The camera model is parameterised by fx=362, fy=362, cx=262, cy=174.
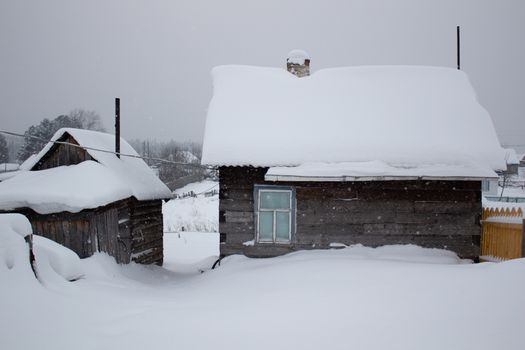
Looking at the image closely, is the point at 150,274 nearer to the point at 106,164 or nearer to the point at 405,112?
the point at 106,164

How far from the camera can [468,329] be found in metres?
4.20

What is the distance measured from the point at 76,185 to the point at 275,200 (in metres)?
5.55

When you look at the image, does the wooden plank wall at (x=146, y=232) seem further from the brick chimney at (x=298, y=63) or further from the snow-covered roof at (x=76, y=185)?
the brick chimney at (x=298, y=63)

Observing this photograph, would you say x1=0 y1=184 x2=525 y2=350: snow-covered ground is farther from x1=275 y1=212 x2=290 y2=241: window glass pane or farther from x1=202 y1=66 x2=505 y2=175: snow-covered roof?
x1=202 y1=66 x2=505 y2=175: snow-covered roof

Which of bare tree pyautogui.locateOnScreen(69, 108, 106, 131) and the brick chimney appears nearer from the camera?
the brick chimney

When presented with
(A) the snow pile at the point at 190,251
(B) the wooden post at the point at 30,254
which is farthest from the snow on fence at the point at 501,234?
(B) the wooden post at the point at 30,254

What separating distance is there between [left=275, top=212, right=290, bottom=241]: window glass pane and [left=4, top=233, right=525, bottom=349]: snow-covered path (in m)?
2.76

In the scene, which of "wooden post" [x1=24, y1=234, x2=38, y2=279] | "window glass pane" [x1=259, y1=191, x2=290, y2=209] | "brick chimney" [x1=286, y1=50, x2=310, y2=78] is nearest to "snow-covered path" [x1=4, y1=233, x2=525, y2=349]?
"wooden post" [x1=24, y1=234, x2=38, y2=279]

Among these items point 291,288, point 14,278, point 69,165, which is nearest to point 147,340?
point 14,278

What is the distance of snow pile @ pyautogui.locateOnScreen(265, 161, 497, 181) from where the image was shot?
836cm

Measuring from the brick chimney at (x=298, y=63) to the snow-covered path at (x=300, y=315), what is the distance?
8.54 m

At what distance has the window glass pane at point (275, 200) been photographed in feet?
31.5

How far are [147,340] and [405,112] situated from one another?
9.45 meters

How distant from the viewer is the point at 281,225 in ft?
31.5
